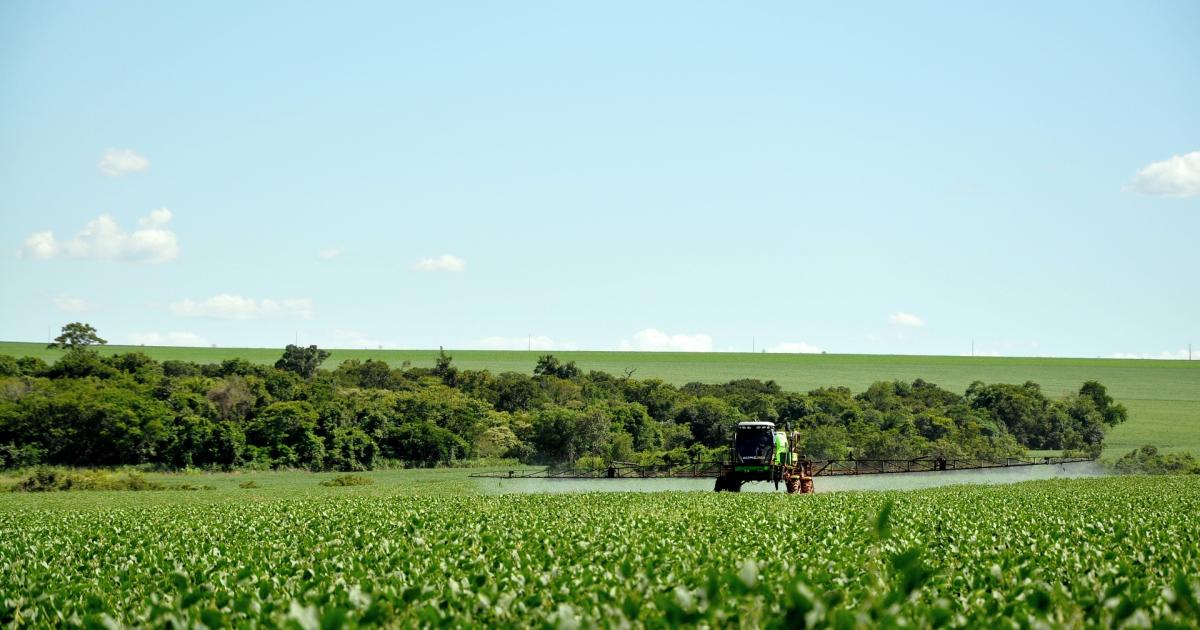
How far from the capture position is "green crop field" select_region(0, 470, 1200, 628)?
7.88 m

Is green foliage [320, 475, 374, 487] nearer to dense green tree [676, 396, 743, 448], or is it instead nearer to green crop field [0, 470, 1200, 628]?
green crop field [0, 470, 1200, 628]

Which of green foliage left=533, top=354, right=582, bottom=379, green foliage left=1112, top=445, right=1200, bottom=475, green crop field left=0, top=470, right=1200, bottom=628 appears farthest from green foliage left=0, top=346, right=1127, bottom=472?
green crop field left=0, top=470, right=1200, bottom=628

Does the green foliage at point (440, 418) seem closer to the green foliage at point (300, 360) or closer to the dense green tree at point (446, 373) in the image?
the dense green tree at point (446, 373)

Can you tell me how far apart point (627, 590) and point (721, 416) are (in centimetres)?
9000

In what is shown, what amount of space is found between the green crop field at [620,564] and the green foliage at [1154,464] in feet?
163

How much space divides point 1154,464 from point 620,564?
80.4m

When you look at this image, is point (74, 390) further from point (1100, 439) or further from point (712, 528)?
point (1100, 439)

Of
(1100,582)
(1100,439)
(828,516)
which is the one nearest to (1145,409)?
(1100,439)

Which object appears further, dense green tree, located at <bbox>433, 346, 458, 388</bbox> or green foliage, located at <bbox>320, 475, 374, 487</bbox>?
dense green tree, located at <bbox>433, 346, 458, 388</bbox>

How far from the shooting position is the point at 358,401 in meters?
92.7

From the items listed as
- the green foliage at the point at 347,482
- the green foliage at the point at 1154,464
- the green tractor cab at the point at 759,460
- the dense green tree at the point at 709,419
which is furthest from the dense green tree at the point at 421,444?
the green foliage at the point at 1154,464

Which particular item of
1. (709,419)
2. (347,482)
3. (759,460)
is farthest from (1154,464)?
(347,482)

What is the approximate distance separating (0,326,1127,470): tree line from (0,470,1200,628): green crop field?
47.7m

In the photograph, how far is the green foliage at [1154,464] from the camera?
→ 257 feet
